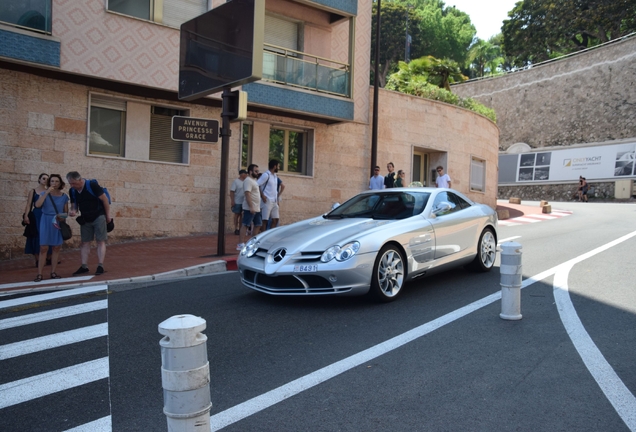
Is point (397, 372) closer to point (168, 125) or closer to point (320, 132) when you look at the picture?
point (168, 125)

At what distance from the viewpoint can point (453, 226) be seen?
7.89m

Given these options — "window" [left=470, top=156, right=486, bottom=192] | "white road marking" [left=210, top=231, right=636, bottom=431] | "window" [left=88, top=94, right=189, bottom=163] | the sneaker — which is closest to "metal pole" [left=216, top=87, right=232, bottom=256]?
the sneaker

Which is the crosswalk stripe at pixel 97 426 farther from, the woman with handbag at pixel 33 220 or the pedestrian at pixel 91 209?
the woman with handbag at pixel 33 220

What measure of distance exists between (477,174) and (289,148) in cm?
1019

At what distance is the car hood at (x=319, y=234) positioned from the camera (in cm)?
644

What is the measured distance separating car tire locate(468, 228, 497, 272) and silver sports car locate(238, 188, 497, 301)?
0.03m

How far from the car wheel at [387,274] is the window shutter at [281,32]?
11.3m

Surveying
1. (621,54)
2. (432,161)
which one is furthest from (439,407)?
(621,54)

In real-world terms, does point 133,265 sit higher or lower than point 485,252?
lower

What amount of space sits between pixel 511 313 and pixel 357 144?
12840 millimetres

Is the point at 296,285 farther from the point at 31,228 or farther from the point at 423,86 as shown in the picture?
the point at 423,86

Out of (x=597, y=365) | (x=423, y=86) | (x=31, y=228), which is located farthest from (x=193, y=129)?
(x=423, y=86)

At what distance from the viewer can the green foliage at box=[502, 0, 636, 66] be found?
4253 cm

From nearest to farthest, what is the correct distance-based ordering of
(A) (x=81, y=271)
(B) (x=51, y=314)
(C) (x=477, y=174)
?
(B) (x=51, y=314), (A) (x=81, y=271), (C) (x=477, y=174)
